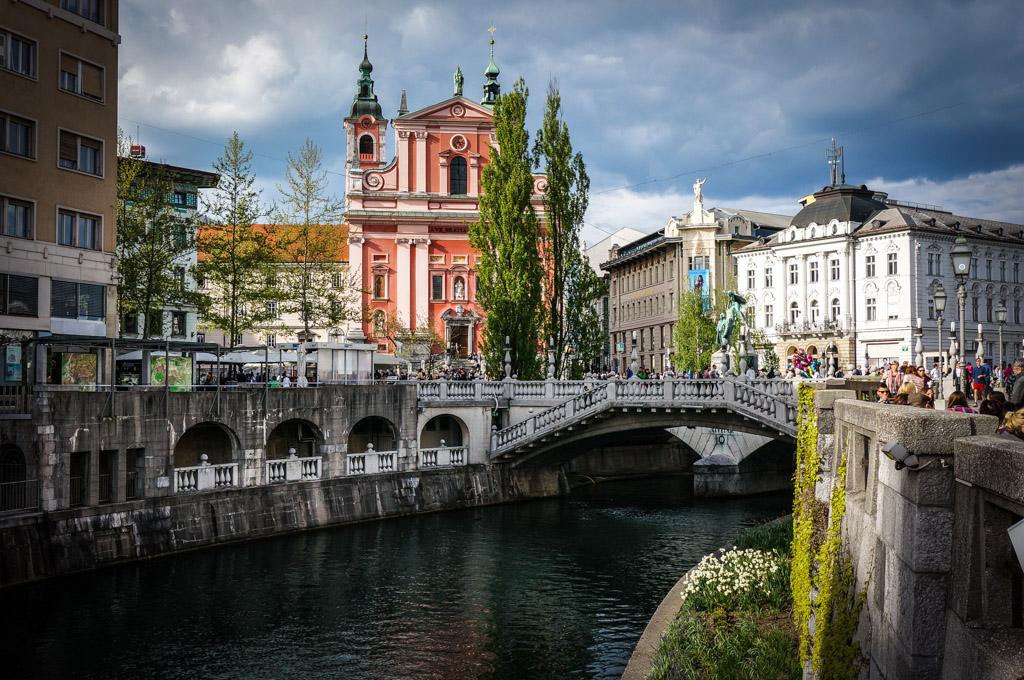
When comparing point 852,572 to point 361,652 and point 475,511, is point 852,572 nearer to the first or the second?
point 361,652

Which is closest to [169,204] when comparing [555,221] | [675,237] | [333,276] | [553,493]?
[333,276]

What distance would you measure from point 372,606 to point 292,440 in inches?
625

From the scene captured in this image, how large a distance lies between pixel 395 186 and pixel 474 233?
76.9 feet

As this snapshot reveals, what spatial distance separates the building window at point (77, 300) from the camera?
35.5 metres

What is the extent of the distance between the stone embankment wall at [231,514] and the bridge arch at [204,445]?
9.73 feet

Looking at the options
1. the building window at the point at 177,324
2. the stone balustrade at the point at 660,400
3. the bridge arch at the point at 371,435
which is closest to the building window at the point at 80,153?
the building window at the point at 177,324

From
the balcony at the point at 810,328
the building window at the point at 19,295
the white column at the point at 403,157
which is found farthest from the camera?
the balcony at the point at 810,328

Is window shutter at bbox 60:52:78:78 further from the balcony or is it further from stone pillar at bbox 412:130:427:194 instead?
the balcony

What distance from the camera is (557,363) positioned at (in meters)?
49.8

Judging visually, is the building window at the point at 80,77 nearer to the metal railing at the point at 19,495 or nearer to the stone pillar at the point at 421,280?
the metal railing at the point at 19,495

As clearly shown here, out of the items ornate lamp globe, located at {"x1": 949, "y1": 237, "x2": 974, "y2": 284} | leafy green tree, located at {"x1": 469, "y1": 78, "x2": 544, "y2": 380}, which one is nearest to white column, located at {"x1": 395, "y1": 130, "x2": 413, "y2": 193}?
leafy green tree, located at {"x1": 469, "y1": 78, "x2": 544, "y2": 380}

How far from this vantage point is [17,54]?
33375 mm

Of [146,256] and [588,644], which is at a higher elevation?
[146,256]

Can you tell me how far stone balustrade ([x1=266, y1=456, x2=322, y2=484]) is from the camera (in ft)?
120
